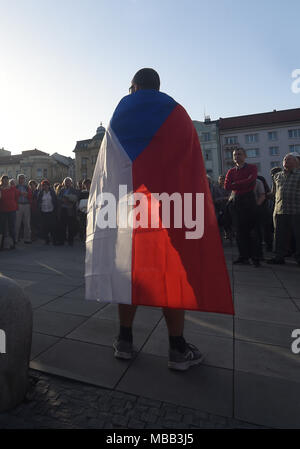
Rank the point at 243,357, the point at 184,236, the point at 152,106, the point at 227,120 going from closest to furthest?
the point at 184,236, the point at 152,106, the point at 243,357, the point at 227,120

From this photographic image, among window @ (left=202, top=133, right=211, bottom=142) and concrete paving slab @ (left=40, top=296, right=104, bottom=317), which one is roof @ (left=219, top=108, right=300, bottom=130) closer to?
window @ (left=202, top=133, right=211, bottom=142)

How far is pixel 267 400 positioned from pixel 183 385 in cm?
49

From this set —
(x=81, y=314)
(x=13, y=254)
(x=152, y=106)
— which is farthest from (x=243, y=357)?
(x=13, y=254)

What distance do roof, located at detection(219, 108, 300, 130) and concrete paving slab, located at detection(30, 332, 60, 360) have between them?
52.5 meters

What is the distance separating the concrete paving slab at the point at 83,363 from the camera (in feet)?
6.14

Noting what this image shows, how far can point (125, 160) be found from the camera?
75.6 inches

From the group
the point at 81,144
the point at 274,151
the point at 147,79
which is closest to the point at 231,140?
the point at 274,151

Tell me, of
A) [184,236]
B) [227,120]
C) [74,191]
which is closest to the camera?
[184,236]

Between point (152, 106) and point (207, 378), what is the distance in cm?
184

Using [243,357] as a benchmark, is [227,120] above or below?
above

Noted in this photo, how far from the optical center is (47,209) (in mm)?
8781

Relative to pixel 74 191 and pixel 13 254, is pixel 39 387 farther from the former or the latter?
pixel 74 191

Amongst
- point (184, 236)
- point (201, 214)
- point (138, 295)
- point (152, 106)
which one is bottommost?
point (138, 295)

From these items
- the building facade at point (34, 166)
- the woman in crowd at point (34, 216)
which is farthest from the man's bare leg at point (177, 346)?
the building facade at point (34, 166)
